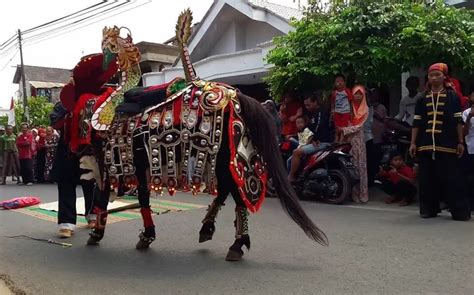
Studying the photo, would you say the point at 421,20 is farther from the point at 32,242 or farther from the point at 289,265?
the point at 32,242

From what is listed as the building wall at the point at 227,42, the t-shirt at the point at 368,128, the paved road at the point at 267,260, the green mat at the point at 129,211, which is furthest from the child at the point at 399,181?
the building wall at the point at 227,42

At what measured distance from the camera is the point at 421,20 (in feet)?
24.3

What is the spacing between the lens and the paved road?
3678mm

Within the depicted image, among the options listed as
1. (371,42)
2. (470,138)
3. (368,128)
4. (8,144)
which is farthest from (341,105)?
(8,144)

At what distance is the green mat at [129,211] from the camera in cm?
669

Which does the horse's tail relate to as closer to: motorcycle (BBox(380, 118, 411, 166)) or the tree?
the tree

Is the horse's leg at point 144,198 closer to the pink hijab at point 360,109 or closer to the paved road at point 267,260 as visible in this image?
the paved road at point 267,260

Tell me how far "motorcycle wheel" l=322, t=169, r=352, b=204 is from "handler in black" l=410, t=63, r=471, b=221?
4.48 feet

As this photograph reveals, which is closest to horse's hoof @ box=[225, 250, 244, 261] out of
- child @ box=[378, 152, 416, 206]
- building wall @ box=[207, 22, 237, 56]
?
child @ box=[378, 152, 416, 206]

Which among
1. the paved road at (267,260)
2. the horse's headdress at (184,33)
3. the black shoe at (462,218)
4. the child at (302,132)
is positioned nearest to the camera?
the paved road at (267,260)

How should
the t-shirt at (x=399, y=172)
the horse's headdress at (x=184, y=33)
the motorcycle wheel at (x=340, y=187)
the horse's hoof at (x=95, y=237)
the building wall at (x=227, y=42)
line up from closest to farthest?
the horse's headdress at (x=184, y=33)
the horse's hoof at (x=95, y=237)
the t-shirt at (x=399, y=172)
the motorcycle wheel at (x=340, y=187)
the building wall at (x=227, y=42)

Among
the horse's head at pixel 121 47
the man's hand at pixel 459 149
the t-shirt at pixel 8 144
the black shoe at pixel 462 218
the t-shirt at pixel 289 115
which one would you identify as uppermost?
the horse's head at pixel 121 47

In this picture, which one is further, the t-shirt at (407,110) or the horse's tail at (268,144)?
the t-shirt at (407,110)

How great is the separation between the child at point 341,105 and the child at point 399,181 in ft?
2.73
